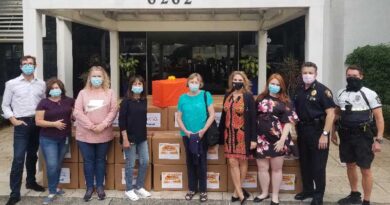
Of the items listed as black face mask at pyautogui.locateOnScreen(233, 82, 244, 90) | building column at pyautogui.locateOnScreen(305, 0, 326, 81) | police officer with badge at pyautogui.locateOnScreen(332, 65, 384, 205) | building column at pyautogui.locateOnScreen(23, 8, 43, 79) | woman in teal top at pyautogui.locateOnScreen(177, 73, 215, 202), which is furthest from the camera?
building column at pyautogui.locateOnScreen(23, 8, 43, 79)

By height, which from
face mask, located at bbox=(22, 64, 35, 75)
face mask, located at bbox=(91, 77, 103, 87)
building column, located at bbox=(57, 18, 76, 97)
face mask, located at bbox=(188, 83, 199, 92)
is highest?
building column, located at bbox=(57, 18, 76, 97)

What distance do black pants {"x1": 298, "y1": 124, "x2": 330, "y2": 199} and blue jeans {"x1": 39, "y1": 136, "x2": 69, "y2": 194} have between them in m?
3.07

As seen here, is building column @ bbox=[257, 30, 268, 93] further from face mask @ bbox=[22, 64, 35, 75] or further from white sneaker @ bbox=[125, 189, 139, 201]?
face mask @ bbox=[22, 64, 35, 75]

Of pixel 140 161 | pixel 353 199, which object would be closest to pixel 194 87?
pixel 140 161

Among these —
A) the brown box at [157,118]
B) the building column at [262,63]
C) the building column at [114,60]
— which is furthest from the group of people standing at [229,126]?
the building column at [114,60]

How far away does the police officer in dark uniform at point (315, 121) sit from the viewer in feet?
17.9

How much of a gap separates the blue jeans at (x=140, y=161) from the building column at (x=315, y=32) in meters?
2.60

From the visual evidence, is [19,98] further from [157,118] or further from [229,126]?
[229,126]

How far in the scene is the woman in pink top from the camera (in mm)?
5691

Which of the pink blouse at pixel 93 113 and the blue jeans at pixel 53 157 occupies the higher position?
the pink blouse at pixel 93 113

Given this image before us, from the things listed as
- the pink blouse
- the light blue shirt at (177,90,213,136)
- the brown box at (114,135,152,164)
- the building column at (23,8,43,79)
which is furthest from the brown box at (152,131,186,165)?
the building column at (23,8,43,79)

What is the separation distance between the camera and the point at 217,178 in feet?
20.5

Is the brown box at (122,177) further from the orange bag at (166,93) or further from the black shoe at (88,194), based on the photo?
the orange bag at (166,93)

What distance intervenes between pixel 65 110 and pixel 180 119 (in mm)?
1472
